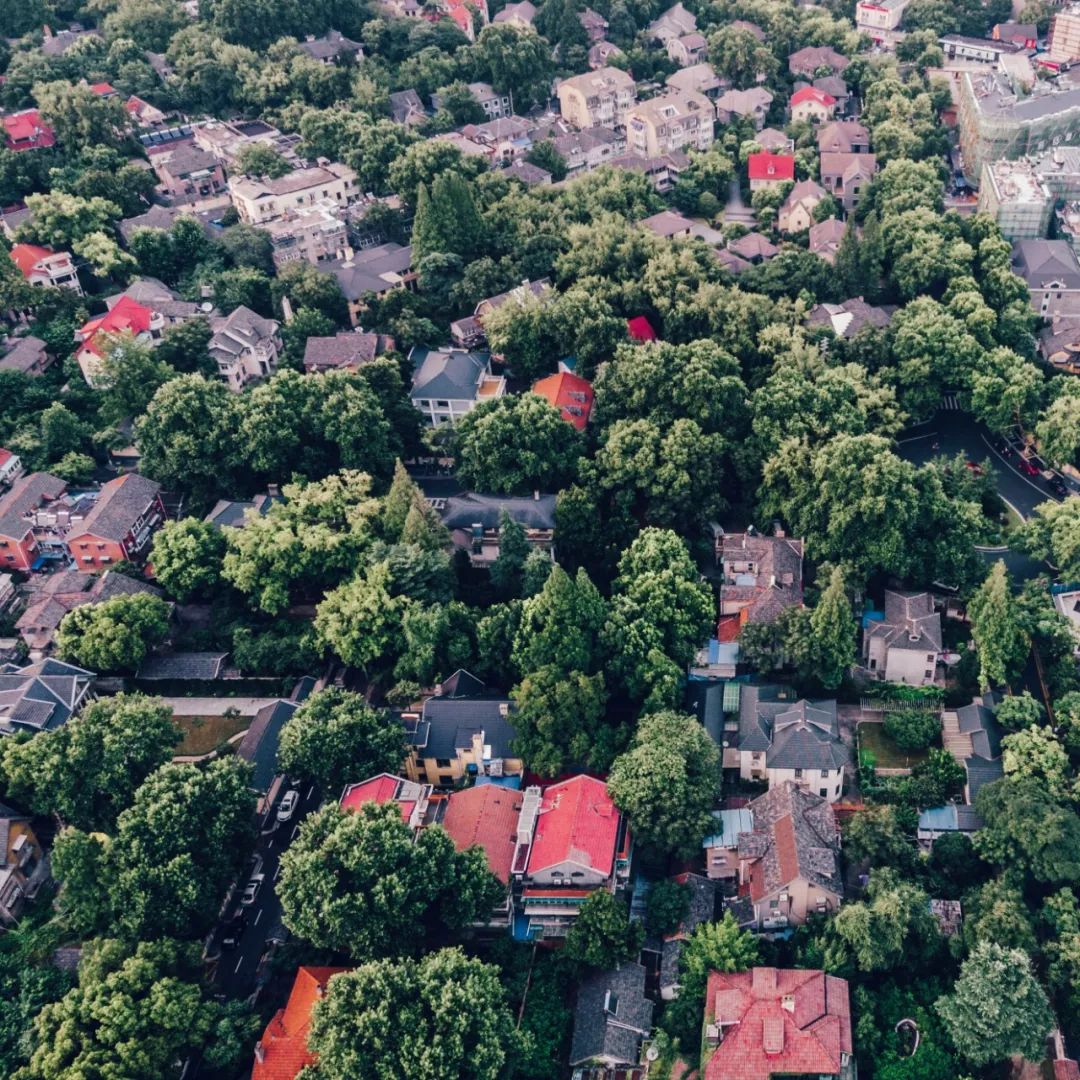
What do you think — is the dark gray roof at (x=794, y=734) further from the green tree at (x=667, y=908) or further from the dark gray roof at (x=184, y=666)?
the dark gray roof at (x=184, y=666)

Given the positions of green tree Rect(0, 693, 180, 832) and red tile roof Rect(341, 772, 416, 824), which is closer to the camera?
red tile roof Rect(341, 772, 416, 824)

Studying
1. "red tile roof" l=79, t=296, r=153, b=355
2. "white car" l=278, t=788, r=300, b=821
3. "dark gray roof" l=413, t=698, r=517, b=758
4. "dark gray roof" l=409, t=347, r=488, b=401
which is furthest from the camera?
"red tile roof" l=79, t=296, r=153, b=355

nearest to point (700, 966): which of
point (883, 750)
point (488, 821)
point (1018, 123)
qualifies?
point (488, 821)

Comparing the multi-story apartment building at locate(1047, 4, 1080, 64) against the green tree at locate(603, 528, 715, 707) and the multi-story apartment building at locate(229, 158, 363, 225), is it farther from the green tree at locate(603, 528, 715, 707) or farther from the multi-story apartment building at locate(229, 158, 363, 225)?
the green tree at locate(603, 528, 715, 707)

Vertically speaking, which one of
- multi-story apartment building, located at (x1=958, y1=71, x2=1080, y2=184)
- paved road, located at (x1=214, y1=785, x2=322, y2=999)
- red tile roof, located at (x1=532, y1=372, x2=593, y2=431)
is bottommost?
paved road, located at (x1=214, y1=785, x2=322, y2=999)

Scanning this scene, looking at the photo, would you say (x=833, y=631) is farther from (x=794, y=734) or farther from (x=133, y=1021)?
(x=133, y=1021)

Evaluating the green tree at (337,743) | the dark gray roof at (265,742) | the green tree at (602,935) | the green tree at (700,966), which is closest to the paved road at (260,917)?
the dark gray roof at (265,742)

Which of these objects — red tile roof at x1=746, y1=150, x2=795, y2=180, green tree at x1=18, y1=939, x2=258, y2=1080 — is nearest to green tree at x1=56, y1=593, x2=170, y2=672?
green tree at x1=18, y1=939, x2=258, y2=1080
